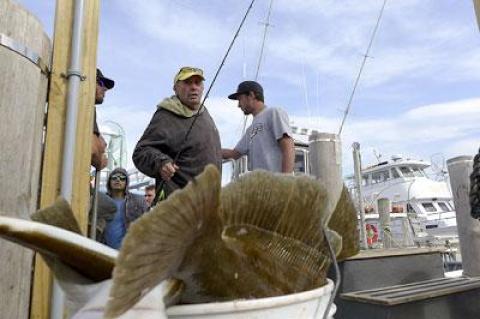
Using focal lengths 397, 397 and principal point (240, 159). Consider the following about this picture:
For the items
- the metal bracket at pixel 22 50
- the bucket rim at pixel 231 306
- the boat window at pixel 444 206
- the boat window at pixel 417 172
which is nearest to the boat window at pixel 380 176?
the boat window at pixel 417 172

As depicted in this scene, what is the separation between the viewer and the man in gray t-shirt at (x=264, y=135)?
3291 mm

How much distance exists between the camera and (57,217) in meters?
0.72

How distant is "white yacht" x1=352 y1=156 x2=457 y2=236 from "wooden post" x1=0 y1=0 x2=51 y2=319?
54.5 feet

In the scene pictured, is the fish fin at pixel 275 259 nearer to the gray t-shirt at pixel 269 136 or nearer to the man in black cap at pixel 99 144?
the man in black cap at pixel 99 144

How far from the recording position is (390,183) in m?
20.2

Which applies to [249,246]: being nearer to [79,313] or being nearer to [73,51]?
[79,313]

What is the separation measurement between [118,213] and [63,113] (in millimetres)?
2401

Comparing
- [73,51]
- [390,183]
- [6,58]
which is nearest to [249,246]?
[6,58]

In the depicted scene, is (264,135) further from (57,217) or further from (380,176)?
(380,176)

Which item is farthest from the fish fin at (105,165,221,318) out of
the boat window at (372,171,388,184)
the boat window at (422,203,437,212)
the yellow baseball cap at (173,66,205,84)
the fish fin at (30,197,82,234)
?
the boat window at (372,171,388,184)

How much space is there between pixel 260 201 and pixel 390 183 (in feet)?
68.9

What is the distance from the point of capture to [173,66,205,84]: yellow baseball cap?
276 centimetres

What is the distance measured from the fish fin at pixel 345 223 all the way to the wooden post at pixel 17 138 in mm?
1019

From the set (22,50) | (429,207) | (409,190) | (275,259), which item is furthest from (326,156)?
(429,207)
